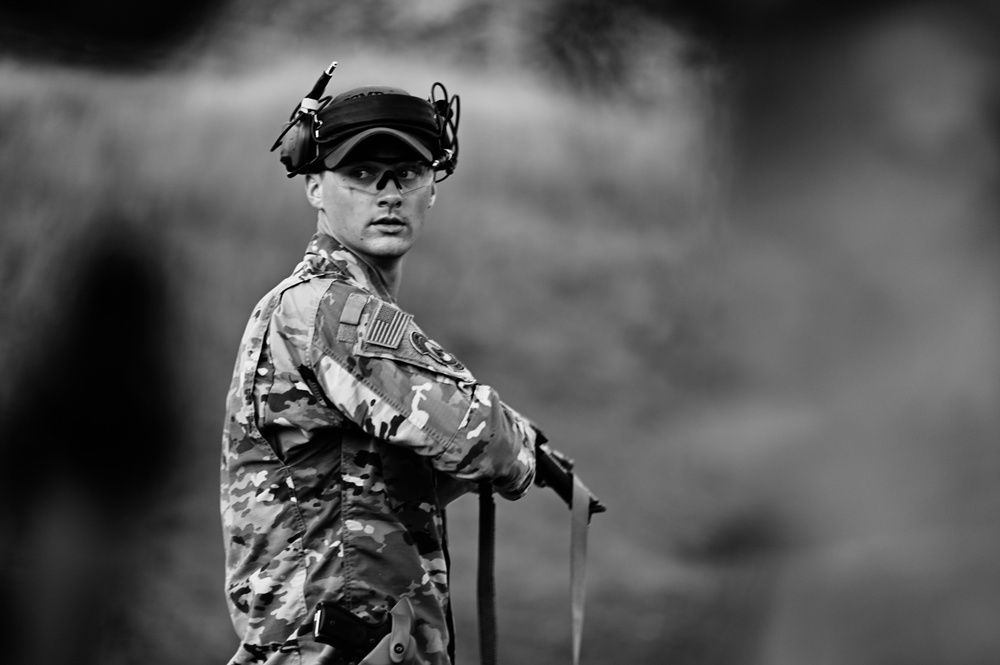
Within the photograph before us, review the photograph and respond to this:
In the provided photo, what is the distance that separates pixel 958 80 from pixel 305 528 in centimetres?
279

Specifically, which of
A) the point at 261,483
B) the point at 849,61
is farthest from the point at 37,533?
the point at 849,61

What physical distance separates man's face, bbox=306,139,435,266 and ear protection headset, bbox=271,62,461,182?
0.12 ft

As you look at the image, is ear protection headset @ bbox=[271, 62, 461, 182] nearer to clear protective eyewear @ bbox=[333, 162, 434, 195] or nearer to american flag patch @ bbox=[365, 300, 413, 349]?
clear protective eyewear @ bbox=[333, 162, 434, 195]

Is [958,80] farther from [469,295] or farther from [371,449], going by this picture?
[371,449]

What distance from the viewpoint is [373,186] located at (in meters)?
2.23

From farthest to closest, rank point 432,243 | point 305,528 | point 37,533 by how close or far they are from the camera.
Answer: point 432,243 → point 37,533 → point 305,528

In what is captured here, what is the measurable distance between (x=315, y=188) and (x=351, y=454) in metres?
0.50

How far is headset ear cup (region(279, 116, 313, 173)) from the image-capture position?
2281 mm

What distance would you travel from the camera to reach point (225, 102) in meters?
3.99

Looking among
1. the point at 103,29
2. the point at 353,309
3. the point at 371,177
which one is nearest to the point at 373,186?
the point at 371,177

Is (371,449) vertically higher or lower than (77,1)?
lower

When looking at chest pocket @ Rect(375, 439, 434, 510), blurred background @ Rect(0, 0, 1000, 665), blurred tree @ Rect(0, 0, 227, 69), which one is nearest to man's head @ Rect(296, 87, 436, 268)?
chest pocket @ Rect(375, 439, 434, 510)

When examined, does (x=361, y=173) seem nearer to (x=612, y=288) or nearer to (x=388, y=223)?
(x=388, y=223)

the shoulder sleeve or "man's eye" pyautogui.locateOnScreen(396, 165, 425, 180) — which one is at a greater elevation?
"man's eye" pyautogui.locateOnScreen(396, 165, 425, 180)
